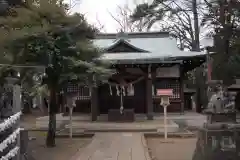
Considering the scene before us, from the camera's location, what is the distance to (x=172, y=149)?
10.1m

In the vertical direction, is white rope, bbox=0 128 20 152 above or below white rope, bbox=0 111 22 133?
below

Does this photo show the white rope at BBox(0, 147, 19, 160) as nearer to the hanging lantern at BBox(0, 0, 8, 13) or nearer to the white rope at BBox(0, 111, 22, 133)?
the white rope at BBox(0, 111, 22, 133)

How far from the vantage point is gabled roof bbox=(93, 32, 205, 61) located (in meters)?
17.0

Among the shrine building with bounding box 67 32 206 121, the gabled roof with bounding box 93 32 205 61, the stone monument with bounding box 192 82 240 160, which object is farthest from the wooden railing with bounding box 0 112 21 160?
the shrine building with bounding box 67 32 206 121

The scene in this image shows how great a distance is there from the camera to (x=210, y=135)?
22.9 ft

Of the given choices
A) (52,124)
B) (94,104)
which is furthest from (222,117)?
(94,104)

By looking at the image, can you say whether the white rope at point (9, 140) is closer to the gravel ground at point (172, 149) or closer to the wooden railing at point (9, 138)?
the wooden railing at point (9, 138)

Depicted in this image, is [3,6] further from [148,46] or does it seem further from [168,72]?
[148,46]

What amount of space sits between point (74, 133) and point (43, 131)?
2.05 metres

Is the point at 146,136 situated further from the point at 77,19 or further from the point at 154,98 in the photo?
the point at 154,98

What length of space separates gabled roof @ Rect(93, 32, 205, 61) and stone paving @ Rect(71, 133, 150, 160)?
4534 millimetres

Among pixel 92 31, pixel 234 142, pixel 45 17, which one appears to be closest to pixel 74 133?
pixel 92 31

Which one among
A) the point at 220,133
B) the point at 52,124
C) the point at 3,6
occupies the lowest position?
the point at 52,124

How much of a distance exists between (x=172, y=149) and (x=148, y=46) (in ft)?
39.4
